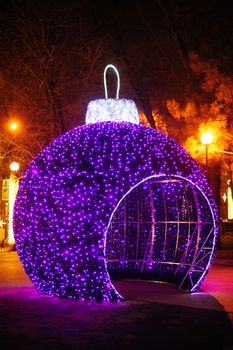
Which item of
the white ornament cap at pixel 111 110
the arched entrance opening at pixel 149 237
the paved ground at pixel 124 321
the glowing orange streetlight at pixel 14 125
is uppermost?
the glowing orange streetlight at pixel 14 125

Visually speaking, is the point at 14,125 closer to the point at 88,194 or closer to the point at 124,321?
the point at 88,194

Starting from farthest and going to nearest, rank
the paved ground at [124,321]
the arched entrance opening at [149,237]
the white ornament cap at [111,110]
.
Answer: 1. the arched entrance opening at [149,237]
2. the white ornament cap at [111,110]
3. the paved ground at [124,321]

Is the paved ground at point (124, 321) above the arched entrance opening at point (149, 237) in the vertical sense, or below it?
below

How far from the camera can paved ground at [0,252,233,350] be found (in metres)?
6.85

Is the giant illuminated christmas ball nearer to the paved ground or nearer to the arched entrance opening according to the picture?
the paved ground

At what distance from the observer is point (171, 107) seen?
20.3 m

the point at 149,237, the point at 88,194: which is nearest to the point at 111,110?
the point at 88,194

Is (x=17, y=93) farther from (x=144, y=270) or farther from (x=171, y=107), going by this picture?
(x=144, y=270)

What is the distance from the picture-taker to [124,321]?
805 cm

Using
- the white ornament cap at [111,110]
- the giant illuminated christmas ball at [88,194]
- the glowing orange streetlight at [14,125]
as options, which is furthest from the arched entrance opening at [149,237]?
the glowing orange streetlight at [14,125]

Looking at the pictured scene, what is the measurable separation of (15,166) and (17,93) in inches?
137

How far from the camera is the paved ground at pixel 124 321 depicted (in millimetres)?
6848

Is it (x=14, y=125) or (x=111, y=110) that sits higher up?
(x=14, y=125)

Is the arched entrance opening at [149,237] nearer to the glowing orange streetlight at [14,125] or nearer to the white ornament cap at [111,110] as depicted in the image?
the white ornament cap at [111,110]
